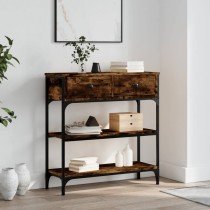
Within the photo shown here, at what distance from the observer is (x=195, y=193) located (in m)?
4.92

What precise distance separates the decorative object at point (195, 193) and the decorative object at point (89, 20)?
1.53 m

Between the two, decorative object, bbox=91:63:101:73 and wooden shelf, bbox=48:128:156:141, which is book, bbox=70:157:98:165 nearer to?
wooden shelf, bbox=48:128:156:141

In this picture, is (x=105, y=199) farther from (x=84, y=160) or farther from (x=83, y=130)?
(x=83, y=130)

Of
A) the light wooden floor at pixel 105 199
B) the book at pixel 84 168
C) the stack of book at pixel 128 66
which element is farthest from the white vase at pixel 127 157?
the stack of book at pixel 128 66

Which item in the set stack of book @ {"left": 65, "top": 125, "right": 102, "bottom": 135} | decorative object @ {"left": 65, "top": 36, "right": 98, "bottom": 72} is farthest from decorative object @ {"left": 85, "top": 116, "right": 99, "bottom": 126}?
decorative object @ {"left": 65, "top": 36, "right": 98, "bottom": 72}

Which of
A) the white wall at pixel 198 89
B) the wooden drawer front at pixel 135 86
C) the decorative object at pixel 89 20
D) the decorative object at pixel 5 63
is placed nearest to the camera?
the decorative object at pixel 5 63

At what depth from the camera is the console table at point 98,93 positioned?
4.82 m

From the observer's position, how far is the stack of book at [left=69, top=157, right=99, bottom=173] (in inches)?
195

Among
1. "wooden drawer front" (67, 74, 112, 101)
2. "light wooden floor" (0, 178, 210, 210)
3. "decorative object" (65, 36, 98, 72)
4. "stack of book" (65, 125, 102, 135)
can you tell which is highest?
"decorative object" (65, 36, 98, 72)

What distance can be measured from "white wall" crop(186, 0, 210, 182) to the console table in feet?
1.19

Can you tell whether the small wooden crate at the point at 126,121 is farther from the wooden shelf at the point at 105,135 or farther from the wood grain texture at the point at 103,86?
the wood grain texture at the point at 103,86

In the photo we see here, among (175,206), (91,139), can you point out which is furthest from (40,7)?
(175,206)

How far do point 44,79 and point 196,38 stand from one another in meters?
1.50

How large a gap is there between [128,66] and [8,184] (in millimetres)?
1489
